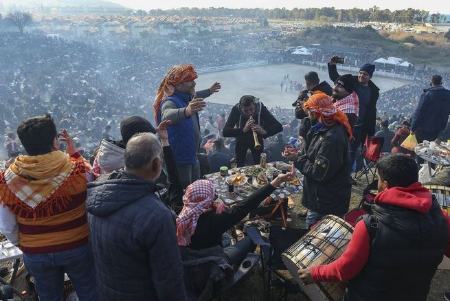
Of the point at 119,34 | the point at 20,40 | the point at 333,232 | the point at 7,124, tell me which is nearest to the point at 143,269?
the point at 333,232

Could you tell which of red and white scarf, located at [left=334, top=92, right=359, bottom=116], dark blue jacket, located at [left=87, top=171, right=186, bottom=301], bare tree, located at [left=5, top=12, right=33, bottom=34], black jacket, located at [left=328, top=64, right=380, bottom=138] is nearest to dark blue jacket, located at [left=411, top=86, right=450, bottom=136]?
black jacket, located at [left=328, top=64, right=380, bottom=138]

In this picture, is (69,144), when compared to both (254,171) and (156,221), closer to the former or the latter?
(156,221)

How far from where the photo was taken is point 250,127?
5.77 m

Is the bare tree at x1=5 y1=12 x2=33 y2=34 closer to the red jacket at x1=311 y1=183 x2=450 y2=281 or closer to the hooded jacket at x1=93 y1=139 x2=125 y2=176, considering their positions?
the hooded jacket at x1=93 y1=139 x2=125 y2=176

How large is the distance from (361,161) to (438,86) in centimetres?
205

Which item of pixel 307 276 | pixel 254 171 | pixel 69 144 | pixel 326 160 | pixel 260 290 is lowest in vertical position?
pixel 260 290

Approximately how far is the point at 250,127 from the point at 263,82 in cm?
2873

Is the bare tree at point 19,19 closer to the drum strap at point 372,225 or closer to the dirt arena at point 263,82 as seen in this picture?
the dirt arena at point 263,82

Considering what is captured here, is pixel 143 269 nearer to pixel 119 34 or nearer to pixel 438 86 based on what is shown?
pixel 438 86

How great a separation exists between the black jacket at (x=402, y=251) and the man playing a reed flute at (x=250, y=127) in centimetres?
367

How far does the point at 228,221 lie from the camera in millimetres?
3039

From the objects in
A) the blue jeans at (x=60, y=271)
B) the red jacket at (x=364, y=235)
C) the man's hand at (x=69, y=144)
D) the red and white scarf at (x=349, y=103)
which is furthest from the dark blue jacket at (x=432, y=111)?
the blue jeans at (x=60, y=271)

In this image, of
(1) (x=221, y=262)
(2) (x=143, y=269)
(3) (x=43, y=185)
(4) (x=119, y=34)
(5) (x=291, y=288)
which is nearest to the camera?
(2) (x=143, y=269)

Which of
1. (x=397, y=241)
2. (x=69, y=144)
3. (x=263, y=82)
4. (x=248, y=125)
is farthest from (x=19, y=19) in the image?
(x=397, y=241)
